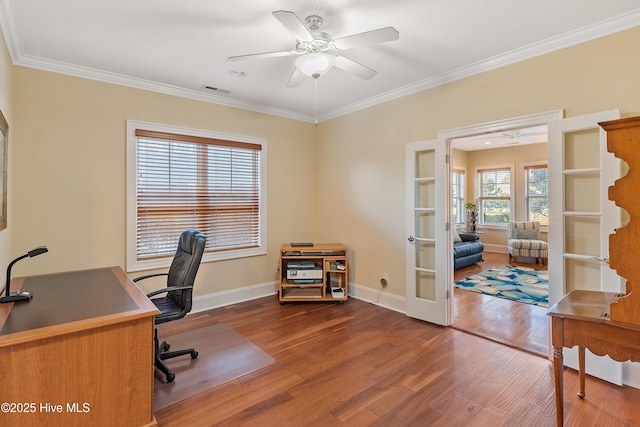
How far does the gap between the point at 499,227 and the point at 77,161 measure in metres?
8.47

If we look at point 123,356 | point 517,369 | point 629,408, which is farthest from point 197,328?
point 629,408

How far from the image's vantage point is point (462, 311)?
3736 mm

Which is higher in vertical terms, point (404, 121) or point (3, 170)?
point (404, 121)

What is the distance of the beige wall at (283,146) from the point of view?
2.53 m

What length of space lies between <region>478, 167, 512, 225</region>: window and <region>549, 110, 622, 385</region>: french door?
5790mm

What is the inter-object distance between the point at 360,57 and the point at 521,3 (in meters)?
1.24

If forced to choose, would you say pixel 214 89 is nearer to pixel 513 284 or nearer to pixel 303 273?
pixel 303 273

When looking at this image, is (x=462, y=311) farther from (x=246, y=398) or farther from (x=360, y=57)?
(x=360, y=57)

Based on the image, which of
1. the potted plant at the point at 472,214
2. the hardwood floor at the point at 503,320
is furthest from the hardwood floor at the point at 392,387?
the potted plant at the point at 472,214

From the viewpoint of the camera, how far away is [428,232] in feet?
11.4

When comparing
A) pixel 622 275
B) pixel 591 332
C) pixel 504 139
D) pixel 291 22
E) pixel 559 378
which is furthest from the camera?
pixel 504 139

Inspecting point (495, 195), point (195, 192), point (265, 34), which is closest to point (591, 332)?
point (265, 34)

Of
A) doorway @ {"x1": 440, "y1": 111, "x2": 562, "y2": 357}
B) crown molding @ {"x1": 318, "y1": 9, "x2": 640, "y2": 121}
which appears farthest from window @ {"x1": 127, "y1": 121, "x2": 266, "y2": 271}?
doorway @ {"x1": 440, "y1": 111, "x2": 562, "y2": 357}

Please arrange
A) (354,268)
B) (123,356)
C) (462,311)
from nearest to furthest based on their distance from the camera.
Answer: (123,356)
(462,311)
(354,268)
